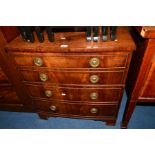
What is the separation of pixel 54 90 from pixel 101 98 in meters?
0.38

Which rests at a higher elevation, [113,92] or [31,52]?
[31,52]

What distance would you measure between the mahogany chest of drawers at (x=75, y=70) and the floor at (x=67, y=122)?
230 millimetres

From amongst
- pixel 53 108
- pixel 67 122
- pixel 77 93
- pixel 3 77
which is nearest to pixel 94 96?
pixel 77 93

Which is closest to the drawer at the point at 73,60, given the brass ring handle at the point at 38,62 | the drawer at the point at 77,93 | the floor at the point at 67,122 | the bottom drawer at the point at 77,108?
the brass ring handle at the point at 38,62

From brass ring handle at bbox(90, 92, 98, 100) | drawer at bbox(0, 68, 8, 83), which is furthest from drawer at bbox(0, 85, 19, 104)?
brass ring handle at bbox(90, 92, 98, 100)

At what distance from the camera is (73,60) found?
0.95 meters

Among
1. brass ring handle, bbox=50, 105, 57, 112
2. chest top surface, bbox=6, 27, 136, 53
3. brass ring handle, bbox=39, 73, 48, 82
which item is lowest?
brass ring handle, bbox=50, 105, 57, 112

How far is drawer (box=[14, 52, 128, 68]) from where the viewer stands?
35.8 inches

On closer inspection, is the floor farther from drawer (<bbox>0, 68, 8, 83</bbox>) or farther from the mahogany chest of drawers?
drawer (<bbox>0, 68, 8, 83</bbox>)

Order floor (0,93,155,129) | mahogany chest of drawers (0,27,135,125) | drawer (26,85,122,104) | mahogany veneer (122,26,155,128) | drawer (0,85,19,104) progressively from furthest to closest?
floor (0,93,155,129), drawer (0,85,19,104), drawer (26,85,122,104), mahogany chest of drawers (0,27,135,125), mahogany veneer (122,26,155,128)

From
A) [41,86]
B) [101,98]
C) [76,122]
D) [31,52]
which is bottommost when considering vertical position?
[76,122]

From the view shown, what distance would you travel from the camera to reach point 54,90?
3.85 feet
